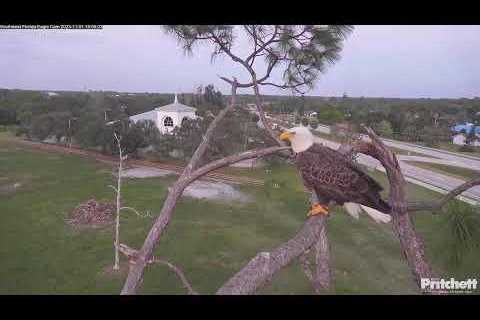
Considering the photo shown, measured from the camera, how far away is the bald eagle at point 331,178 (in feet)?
6.33

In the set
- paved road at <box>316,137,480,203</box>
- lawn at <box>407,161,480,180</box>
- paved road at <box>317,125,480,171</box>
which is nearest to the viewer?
paved road at <box>316,137,480,203</box>

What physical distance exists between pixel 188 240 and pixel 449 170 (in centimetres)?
586

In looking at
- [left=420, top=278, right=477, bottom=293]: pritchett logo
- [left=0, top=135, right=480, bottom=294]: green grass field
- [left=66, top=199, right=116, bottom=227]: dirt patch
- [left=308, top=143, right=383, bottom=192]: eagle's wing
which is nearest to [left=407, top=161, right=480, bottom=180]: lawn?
[left=0, top=135, right=480, bottom=294]: green grass field

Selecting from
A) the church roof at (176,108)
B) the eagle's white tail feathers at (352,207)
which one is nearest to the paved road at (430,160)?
the eagle's white tail feathers at (352,207)

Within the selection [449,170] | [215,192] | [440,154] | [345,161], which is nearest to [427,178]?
[449,170]

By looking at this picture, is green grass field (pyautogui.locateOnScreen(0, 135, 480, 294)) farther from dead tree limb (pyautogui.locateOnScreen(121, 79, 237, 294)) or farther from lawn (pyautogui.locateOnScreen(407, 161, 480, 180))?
dead tree limb (pyautogui.locateOnScreen(121, 79, 237, 294))

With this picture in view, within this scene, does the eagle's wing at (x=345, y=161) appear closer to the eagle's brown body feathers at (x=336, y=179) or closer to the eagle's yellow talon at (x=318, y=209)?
the eagle's brown body feathers at (x=336, y=179)

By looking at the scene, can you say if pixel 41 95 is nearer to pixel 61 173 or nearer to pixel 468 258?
pixel 61 173

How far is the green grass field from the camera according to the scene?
393 cm

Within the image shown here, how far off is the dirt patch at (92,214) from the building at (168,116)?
176 inches

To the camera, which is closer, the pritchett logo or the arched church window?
the pritchett logo

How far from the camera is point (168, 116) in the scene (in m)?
11.5

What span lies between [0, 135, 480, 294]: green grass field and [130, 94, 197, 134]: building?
2.82 meters

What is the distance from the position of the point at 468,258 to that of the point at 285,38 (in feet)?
7.79
